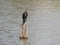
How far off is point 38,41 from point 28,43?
0.28 m

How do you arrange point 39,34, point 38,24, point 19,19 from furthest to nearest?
point 19,19 → point 38,24 → point 39,34

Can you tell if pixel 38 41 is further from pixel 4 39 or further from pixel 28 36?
pixel 4 39

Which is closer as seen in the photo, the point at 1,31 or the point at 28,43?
the point at 28,43

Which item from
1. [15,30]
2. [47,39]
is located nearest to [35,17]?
[15,30]

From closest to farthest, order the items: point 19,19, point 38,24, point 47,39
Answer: point 47,39 → point 38,24 → point 19,19

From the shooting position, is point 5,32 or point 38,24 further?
point 38,24

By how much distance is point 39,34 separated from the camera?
6281 mm

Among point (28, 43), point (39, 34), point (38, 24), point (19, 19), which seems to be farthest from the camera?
point (19, 19)

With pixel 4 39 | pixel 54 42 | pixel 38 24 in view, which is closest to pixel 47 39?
pixel 54 42

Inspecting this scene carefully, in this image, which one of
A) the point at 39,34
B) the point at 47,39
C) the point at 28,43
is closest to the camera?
the point at 28,43

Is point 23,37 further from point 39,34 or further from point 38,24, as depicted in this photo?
point 38,24

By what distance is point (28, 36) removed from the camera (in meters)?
6.04

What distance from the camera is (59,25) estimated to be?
7.37 metres

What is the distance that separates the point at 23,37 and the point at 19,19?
230 cm
